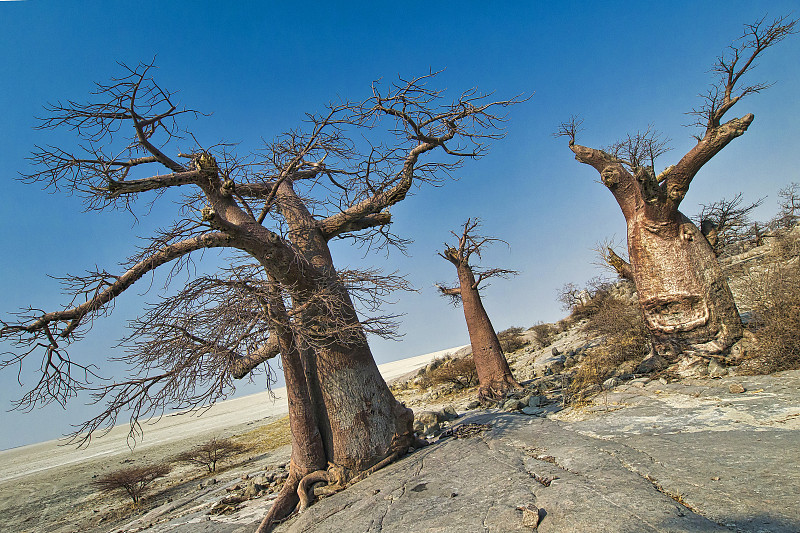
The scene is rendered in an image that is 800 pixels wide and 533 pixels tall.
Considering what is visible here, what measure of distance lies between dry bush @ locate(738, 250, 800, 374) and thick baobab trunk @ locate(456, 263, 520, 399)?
→ 4.14 m

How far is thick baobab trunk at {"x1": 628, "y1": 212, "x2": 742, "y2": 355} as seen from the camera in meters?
6.16

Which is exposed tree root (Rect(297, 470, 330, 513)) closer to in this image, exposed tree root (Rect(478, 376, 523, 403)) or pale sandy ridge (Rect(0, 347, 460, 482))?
pale sandy ridge (Rect(0, 347, 460, 482))

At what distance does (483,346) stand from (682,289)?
155 inches

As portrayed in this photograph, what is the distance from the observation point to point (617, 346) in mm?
8422

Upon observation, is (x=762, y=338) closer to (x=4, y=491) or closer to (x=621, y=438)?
(x=621, y=438)

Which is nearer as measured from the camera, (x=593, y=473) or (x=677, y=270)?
(x=593, y=473)

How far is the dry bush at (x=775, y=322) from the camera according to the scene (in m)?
5.06

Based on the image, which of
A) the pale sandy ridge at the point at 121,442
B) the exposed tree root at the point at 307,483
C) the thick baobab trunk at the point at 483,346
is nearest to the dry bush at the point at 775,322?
the thick baobab trunk at the point at 483,346

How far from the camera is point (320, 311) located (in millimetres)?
4777

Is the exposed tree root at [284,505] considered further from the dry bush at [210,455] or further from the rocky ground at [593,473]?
the dry bush at [210,455]

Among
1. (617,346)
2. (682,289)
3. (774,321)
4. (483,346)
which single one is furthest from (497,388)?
(774,321)

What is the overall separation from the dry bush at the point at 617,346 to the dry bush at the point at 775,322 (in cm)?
222

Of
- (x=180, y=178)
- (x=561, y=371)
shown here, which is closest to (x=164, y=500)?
(x=180, y=178)

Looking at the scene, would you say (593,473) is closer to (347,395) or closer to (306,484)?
(347,395)
